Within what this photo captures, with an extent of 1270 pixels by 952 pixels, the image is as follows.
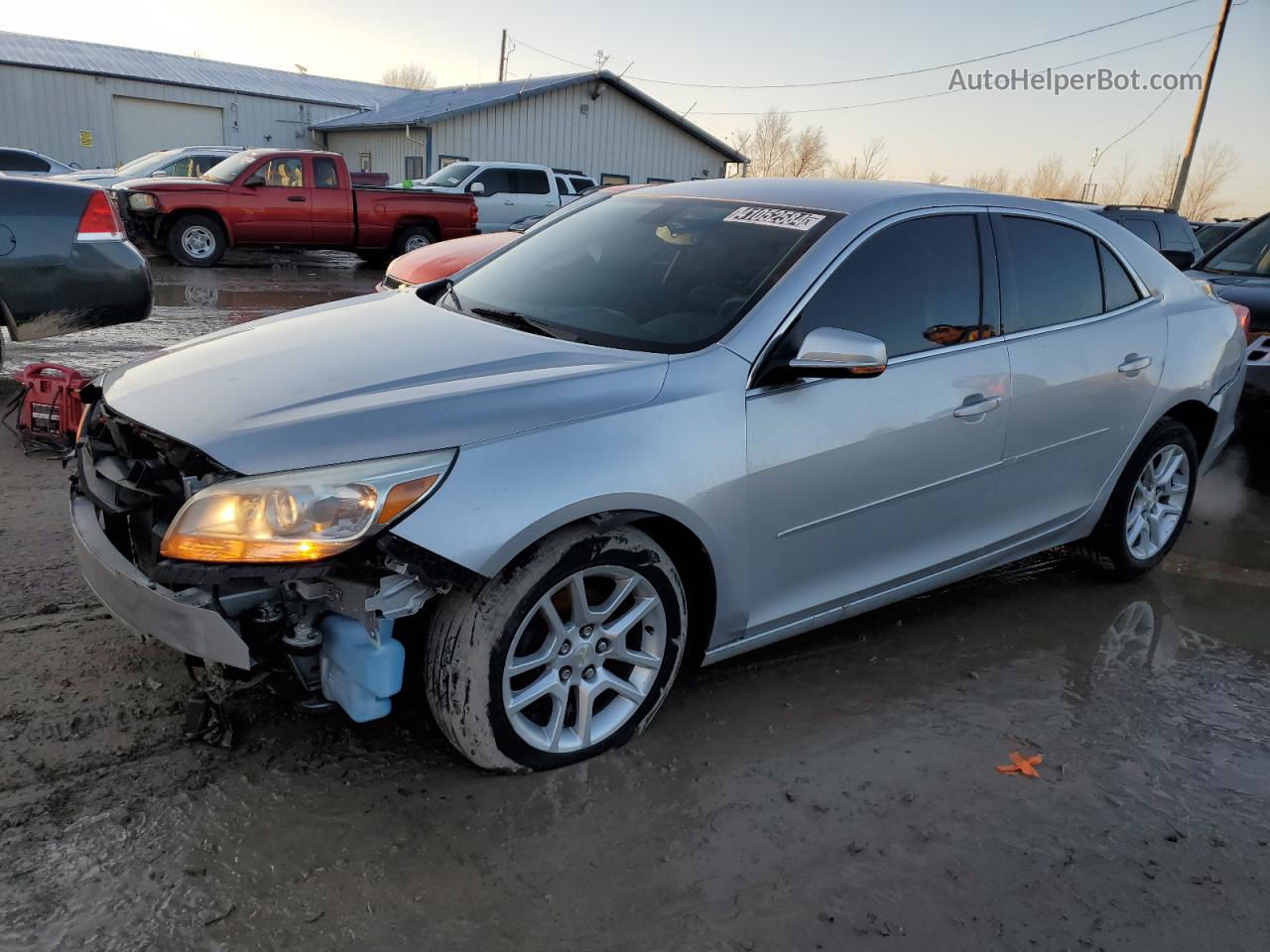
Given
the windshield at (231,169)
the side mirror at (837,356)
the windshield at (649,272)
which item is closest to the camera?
the side mirror at (837,356)

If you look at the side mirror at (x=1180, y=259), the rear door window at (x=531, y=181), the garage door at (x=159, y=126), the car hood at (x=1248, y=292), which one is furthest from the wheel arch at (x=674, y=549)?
the garage door at (x=159, y=126)

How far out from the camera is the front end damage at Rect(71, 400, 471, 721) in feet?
7.62

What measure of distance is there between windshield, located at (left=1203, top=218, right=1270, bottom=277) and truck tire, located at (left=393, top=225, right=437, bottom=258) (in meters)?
11.9

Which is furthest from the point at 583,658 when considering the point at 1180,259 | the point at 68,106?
the point at 68,106

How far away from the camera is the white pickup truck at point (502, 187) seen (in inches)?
723

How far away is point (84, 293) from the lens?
5.78 meters

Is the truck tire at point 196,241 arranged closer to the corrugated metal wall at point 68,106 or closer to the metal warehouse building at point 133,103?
the corrugated metal wall at point 68,106

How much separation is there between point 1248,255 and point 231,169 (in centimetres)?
1359

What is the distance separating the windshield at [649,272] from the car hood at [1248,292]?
458 cm

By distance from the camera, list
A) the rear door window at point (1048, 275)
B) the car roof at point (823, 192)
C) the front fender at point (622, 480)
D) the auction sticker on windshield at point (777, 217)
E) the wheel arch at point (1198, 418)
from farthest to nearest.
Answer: the wheel arch at point (1198, 418), the rear door window at point (1048, 275), the car roof at point (823, 192), the auction sticker on windshield at point (777, 217), the front fender at point (622, 480)

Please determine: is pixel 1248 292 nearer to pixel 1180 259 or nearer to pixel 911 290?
pixel 1180 259

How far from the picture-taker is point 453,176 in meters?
18.5

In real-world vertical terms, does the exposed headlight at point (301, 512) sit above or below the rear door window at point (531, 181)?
below

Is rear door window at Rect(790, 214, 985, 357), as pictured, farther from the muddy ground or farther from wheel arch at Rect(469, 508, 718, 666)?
the muddy ground
